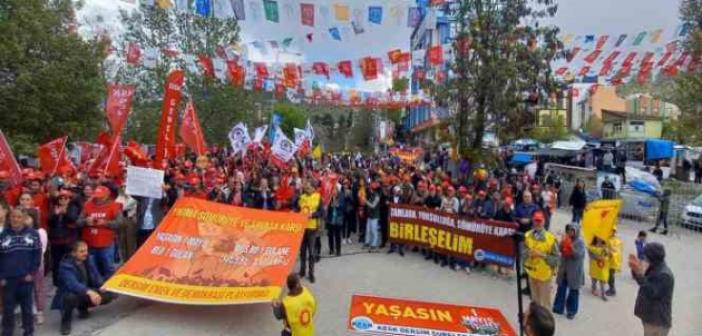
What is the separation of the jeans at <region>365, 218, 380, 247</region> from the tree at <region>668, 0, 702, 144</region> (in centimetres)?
1629

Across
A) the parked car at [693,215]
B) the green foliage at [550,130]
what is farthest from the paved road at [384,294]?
the green foliage at [550,130]

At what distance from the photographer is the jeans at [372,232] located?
1265 centimetres

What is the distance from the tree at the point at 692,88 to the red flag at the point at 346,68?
13.4m

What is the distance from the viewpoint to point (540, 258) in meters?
8.01

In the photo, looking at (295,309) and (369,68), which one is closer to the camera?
(295,309)

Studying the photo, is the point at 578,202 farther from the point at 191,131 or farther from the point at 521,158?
the point at 521,158

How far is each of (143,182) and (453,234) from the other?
617cm

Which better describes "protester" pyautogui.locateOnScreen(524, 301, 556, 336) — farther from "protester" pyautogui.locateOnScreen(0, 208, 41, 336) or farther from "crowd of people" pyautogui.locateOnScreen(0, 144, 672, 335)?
"protester" pyautogui.locateOnScreen(0, 208, 41, 336)

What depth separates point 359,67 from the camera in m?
23.1

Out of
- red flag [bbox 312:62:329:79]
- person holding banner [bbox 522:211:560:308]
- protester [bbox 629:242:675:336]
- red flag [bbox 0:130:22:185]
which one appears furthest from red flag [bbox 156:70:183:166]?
red flag [bbox 312:62:329:79]

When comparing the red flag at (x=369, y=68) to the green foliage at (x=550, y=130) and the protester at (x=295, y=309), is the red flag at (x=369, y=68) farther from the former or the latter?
the green foliage at (x=550, y=130)

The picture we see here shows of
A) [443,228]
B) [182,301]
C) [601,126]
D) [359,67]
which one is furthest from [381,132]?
[182,301]

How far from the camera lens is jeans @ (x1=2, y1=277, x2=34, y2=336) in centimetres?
646

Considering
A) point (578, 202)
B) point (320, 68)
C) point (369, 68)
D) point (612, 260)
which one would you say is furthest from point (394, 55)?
point (612, 260)
